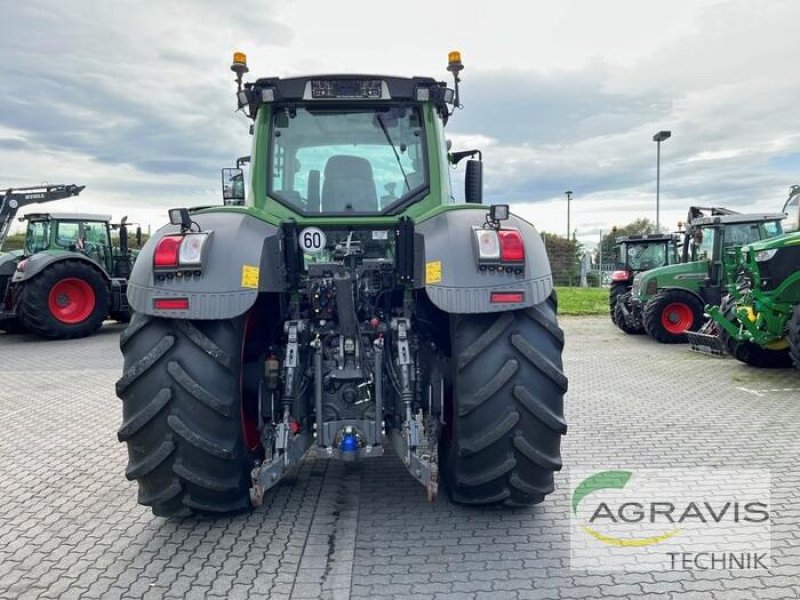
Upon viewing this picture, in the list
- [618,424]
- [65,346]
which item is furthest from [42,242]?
[618,424]

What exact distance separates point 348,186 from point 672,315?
952 cm

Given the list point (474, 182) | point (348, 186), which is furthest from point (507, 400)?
point (474, 182)

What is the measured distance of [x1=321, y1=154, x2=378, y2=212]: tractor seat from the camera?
395cm

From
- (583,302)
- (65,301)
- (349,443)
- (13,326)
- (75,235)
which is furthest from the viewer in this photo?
(583,302)

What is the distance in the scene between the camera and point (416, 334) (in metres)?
3.62

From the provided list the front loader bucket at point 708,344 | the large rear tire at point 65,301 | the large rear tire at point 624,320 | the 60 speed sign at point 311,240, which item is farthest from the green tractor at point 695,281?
the large rear tire at point 65,301

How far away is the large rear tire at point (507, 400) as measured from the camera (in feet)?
10.3

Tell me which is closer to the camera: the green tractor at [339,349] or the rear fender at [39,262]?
the green tractor at [339,349]

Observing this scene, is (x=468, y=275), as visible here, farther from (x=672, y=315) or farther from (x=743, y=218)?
(x=743, y=218)

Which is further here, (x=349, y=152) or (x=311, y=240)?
(x=349, y=152)

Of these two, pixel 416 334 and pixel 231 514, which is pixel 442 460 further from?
pixel 231 514

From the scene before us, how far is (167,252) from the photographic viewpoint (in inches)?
123

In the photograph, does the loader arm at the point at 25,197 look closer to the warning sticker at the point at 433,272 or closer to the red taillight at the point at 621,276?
the red taillight at the point at 621,276

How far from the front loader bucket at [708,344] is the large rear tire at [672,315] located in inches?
69.8
